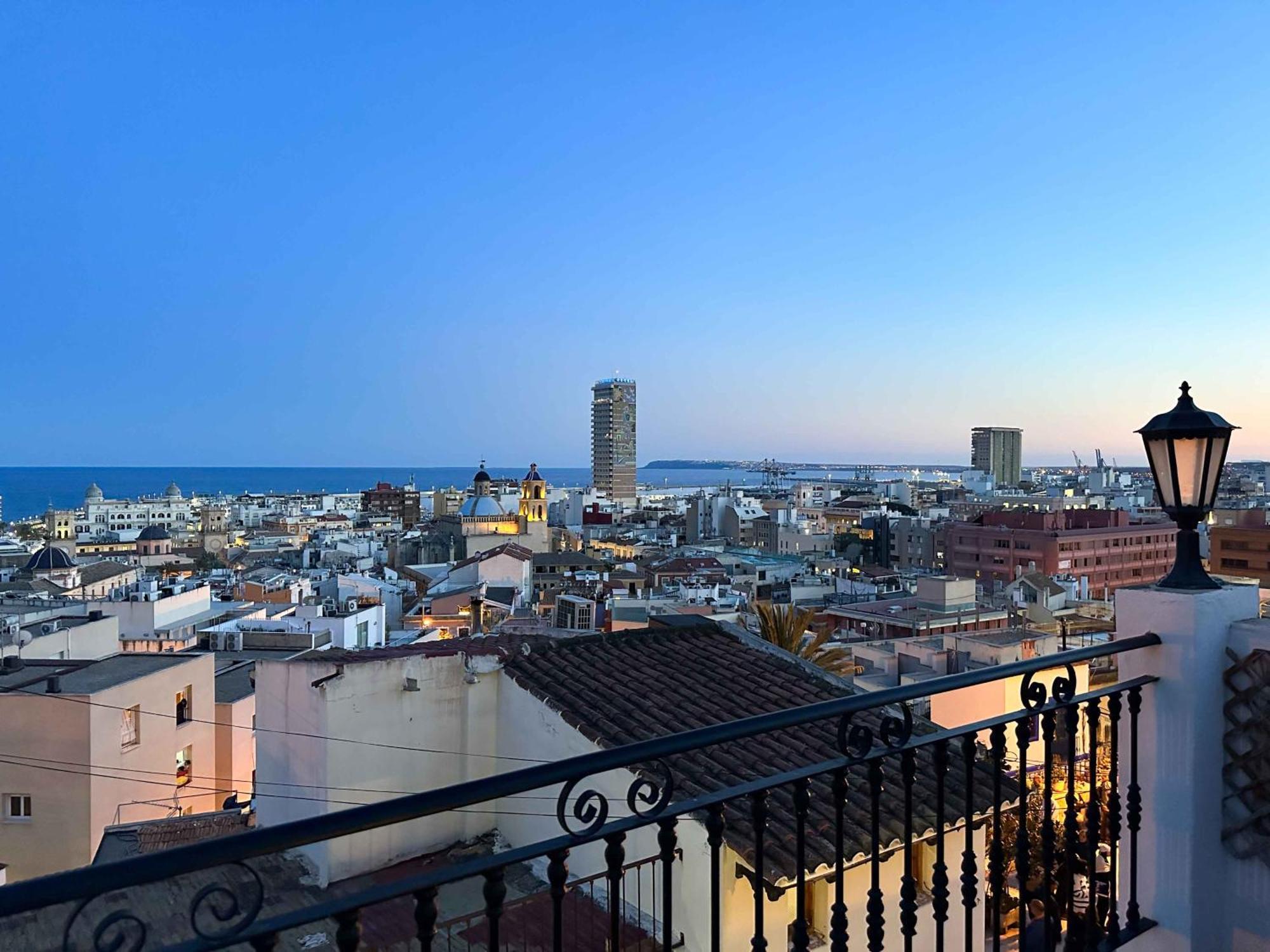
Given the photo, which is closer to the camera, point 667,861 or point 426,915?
point 426,915

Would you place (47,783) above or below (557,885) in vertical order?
below

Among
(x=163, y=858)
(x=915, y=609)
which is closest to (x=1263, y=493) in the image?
(x=915, y=609)

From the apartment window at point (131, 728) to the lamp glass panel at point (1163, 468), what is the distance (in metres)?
17.3

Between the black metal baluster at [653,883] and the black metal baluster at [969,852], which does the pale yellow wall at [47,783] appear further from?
the black metal baluster at [969,852]

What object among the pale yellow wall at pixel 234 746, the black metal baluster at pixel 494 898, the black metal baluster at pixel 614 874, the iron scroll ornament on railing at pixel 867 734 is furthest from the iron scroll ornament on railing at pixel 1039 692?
the pale yellow wall at pixel 234 746

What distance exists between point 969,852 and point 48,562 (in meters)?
55.5

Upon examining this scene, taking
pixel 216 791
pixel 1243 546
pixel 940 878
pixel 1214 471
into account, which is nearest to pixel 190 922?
pixel 940 878

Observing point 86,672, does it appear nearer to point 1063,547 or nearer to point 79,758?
point 79,758

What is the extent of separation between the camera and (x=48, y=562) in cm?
4778

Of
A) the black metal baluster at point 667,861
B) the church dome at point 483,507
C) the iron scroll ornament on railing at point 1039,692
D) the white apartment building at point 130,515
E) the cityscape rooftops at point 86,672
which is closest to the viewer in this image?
the black metal baluster at point 667,861

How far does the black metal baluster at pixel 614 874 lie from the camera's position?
199 centimetres

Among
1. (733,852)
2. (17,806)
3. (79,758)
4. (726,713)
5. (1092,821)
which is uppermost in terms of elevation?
(1092,821)

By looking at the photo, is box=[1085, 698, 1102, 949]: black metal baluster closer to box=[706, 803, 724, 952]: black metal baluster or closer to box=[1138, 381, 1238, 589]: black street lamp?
box=[1138, 381, 1238, 589]: black street lamp

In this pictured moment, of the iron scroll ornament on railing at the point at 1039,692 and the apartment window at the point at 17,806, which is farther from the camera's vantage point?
the apartment window at the point at 17,806
